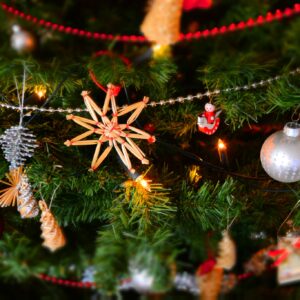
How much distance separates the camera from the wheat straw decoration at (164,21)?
536 millimetres

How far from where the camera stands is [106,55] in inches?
22.6

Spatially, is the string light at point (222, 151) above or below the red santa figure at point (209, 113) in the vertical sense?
above

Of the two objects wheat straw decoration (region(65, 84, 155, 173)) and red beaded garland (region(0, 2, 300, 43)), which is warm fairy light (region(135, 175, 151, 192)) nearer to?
wheat straw decoration (region(65, 84, 155, 173))

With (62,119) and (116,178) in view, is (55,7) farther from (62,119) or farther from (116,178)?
(116,178)

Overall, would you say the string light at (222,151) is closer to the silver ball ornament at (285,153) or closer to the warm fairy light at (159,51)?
the silver ball ornament at (285,153)

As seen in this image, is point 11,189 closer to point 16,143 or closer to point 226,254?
point 16,143

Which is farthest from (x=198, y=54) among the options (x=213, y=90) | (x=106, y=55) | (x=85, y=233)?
(x=85, y=233)

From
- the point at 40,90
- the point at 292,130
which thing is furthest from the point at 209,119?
the point at 40,90

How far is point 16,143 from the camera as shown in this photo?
0.64 meters

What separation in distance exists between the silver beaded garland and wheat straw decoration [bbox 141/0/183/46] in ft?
0.83

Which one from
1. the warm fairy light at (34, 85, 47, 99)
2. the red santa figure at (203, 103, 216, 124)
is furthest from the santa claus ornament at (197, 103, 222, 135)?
the warm fairy light at (34, 85, 47, 99)

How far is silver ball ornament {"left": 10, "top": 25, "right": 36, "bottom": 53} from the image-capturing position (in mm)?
612

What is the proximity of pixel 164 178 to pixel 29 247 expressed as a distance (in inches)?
9.9

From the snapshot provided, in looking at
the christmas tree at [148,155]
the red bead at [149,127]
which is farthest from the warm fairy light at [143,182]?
the red bead at [149,127]
